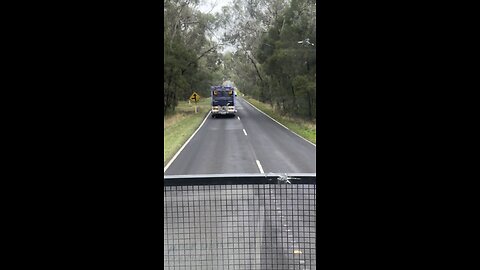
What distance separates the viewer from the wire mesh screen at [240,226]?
85 cm

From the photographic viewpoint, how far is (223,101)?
2.27 metres

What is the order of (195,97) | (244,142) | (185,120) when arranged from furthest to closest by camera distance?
(244,142), (195,97), (185,120)

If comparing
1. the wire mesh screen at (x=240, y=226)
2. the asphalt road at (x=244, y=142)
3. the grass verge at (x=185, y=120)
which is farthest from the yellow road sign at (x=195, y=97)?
the wire mesh screen at (x=240, y=226)

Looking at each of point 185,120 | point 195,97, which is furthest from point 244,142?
point 185,120

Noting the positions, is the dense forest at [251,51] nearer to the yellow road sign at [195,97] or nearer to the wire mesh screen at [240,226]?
the yellow road sign at [195,97]

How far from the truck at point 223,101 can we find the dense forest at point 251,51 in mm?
56

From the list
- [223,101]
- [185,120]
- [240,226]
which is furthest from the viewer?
[223,101]

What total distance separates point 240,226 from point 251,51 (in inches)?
61.5

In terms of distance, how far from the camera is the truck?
2087 mm

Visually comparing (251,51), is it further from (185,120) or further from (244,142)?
(185,120)
